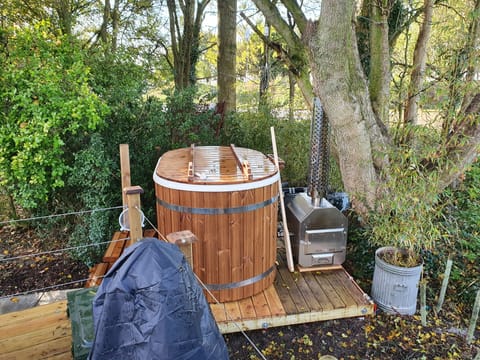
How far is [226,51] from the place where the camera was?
Result: 6.95 metres

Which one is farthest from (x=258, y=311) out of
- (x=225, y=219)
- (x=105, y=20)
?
(x=105, y=20)

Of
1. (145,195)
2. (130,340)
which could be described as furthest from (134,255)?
(145,195)

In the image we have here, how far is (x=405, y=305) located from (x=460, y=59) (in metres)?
2.36

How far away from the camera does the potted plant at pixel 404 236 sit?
2951mm

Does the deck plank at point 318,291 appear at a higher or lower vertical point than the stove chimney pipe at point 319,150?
lower

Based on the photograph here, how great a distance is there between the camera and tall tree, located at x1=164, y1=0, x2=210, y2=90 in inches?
342

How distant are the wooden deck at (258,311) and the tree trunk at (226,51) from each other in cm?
424

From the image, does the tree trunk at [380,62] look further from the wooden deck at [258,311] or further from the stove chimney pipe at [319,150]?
the wooden deck at [258,311]

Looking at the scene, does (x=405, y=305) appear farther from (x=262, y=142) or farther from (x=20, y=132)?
(x=20, y=132)

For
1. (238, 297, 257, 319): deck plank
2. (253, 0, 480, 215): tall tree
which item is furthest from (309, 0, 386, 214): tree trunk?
(238, 297, 257, 319): deck plank

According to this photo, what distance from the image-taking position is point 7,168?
11.2 ft

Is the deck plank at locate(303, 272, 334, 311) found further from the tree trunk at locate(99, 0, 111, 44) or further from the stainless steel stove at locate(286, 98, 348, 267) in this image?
the tree trunk at locate(99, 0, 111, 44)

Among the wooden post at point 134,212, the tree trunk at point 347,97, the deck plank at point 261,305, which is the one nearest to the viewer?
the wooden post at point 134,212

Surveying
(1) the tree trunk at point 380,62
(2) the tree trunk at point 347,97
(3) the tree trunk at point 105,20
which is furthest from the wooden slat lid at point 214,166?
(3) the tree trunk at point 105,20
